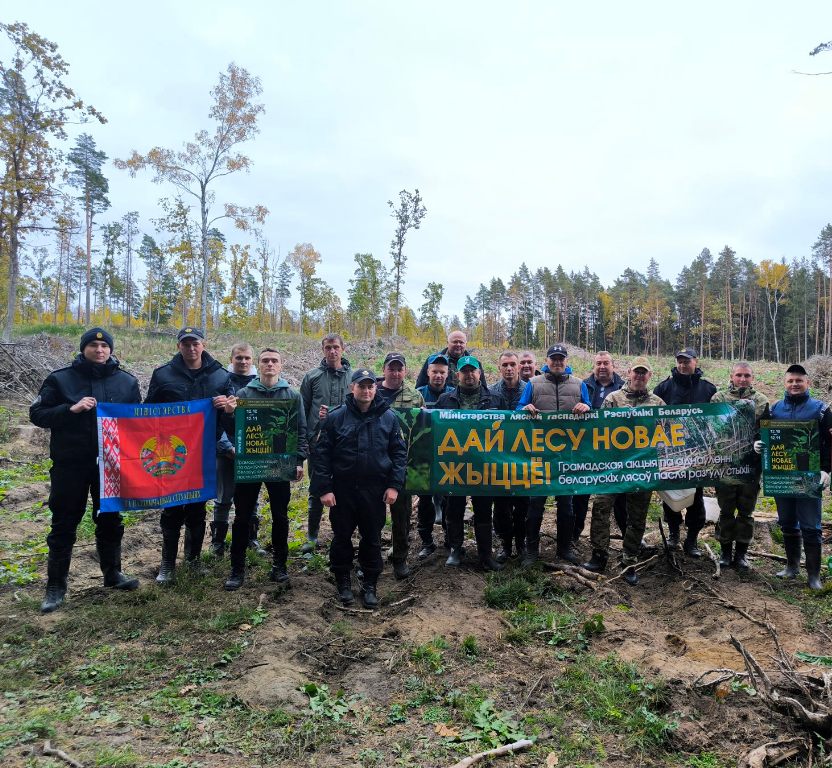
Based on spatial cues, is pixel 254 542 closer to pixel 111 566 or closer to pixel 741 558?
pixel 111 566

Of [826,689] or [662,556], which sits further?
[662,556]

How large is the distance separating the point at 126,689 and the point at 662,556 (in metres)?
5.89

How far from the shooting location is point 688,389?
22.0ft

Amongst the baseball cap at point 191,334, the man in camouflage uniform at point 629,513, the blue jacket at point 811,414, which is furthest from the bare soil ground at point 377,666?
the baseball cap at point 191,334

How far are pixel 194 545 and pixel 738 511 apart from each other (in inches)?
255

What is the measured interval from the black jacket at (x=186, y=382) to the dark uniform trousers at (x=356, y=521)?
1.90m

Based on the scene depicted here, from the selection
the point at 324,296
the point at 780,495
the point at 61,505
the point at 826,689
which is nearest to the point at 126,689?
the point at 61,505

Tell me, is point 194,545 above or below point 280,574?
above

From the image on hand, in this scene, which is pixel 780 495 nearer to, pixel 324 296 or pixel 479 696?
pixel 479 696

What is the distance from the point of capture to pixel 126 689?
3.87 m

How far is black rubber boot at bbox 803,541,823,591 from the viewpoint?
552cm

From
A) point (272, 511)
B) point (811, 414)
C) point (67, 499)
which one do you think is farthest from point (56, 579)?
point (811, 414)

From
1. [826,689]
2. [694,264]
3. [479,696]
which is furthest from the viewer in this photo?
[694,264]

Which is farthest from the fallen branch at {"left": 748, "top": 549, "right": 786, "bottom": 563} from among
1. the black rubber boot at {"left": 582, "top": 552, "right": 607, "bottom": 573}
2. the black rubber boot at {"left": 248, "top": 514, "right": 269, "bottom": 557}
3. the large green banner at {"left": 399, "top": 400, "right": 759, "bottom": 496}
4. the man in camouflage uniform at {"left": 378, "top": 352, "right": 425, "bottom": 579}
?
the black rubber boot at {"left": 248, "top": 514, "right": 269, "bottom": 557}
